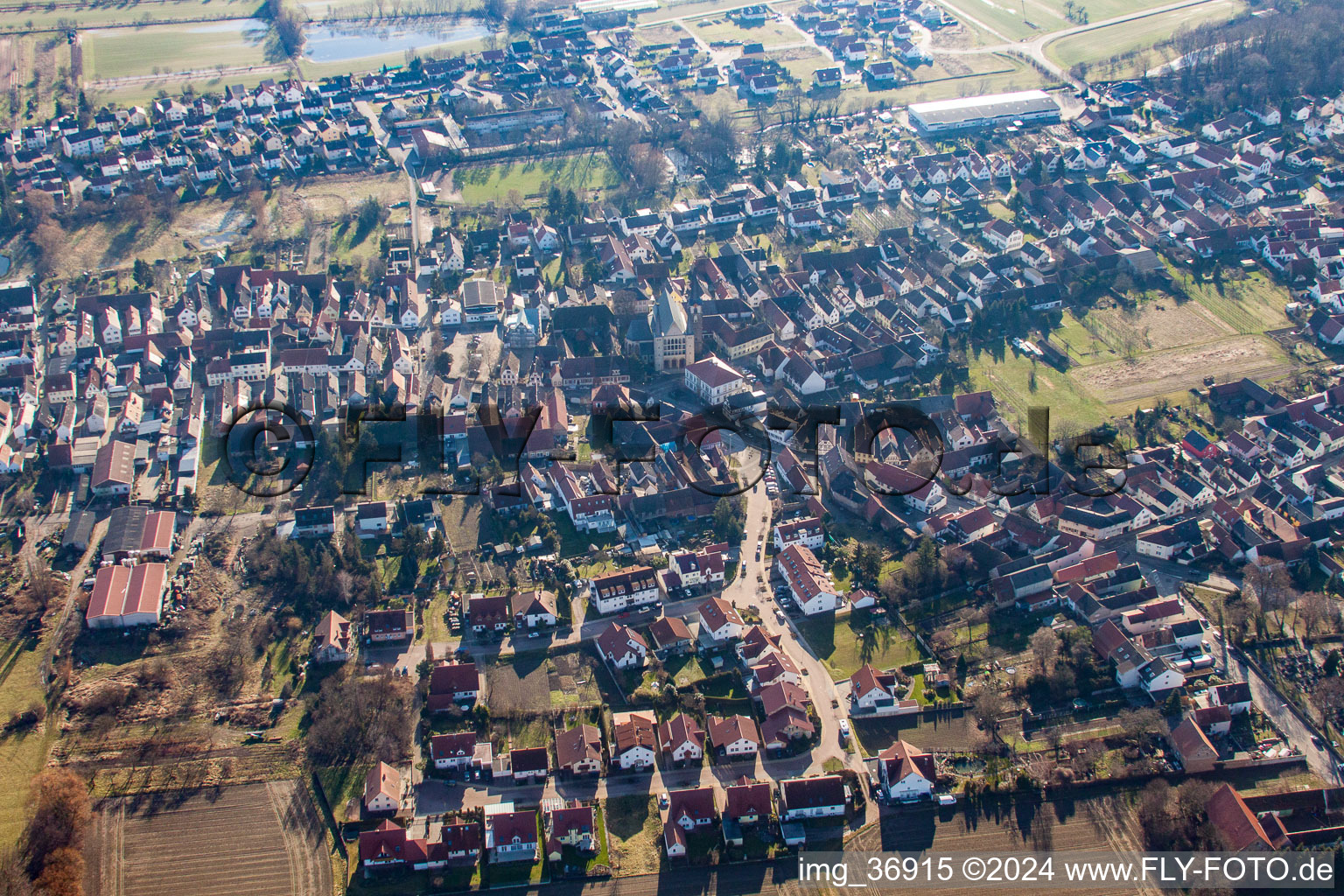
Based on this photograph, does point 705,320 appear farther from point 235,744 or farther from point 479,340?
point 235,744

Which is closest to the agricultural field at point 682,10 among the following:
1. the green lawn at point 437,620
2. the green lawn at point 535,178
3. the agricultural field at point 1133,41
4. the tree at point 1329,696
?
the agricultural field at point 1133,41

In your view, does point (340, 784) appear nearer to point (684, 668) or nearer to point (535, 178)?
point (684, 668)

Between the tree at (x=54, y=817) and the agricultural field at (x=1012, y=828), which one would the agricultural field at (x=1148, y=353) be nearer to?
the agricultural field at (x=1012, y=828)

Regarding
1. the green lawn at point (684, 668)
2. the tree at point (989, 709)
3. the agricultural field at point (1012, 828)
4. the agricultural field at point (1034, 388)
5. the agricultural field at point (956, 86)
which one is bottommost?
the agricultural field at point (1012, 828)

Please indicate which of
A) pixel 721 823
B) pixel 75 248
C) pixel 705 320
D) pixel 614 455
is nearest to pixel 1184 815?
pixel 721 823

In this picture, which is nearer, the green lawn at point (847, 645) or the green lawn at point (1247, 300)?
the green lawn at point (847, 645)

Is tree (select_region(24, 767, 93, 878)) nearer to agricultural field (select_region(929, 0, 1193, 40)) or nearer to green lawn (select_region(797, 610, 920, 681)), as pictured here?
green lawn (select_region(797, 610, 920, 681))

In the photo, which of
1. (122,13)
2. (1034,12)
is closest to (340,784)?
(1034,12)
